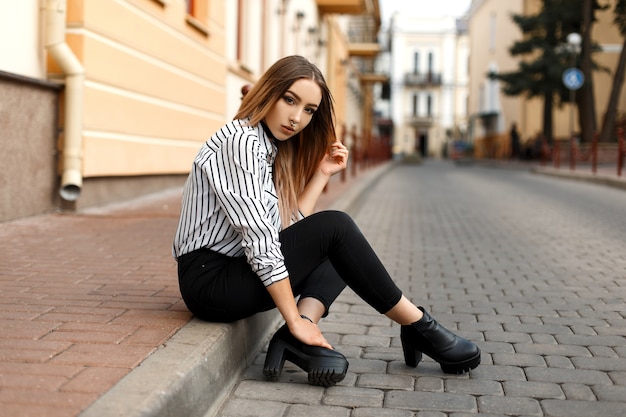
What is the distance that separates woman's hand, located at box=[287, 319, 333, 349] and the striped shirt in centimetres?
20

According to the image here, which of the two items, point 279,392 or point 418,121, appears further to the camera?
point 418,121

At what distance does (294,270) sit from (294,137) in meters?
0.58

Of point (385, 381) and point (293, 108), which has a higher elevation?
point (293, 108)

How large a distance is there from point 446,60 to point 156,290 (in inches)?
2766

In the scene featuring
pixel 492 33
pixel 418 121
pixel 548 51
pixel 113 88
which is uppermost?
pixel 492 33

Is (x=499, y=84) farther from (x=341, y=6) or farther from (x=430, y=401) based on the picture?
(x=430, y=401)

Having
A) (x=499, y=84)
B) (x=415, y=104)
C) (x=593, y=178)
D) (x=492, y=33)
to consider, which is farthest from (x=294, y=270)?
(x=415, y=104)

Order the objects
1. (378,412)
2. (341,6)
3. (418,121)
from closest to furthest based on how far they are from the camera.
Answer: (378,412)
(341,6)
(418,121)

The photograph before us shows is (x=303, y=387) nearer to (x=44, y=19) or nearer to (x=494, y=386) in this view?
(x=494, y=386)

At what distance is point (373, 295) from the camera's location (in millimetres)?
3098

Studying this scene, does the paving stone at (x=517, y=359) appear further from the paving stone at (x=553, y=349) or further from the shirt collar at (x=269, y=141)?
the shirt collar at (x=269, y=141)

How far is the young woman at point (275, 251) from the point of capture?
290 cm

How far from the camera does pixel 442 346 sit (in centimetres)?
316

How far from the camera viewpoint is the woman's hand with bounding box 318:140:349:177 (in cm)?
351
